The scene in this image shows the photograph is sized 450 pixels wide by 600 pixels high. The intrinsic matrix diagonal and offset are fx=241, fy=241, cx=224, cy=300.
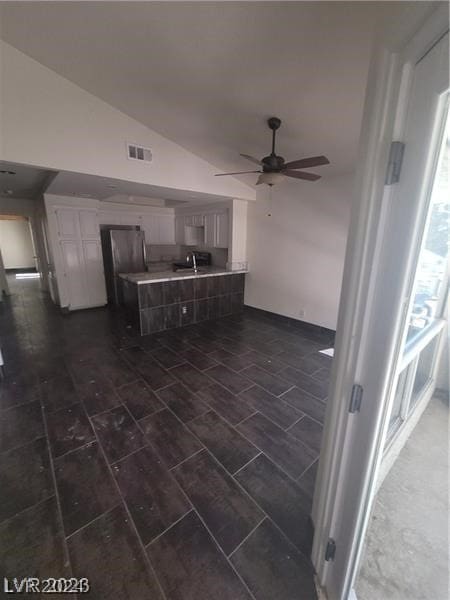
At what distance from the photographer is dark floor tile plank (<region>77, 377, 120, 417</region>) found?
92.0 inches

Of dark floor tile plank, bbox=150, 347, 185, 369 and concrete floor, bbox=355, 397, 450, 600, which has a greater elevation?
dark floor tile plank, bbox=150, 347, 185, 369

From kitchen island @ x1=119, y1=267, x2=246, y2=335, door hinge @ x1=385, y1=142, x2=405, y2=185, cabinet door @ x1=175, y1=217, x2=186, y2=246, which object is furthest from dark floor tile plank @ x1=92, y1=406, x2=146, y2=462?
cabinet door @ x1=175, y1=217, x2=186, y2=246

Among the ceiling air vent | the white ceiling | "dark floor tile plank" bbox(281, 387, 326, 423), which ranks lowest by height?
"dark floor tile plank" bbox(281, 387, 326, 423)

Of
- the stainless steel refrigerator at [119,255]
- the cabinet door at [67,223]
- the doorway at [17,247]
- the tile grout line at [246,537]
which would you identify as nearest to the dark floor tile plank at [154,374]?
the tile grout line at [246,537]

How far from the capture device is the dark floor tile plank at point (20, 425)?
6.41 ft

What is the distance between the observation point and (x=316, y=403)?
2436mm

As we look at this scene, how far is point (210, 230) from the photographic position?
546cm

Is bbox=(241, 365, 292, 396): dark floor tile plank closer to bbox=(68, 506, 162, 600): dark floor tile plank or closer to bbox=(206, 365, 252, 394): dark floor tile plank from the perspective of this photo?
bbox=(206, 365, 252, 394): dark floor tile plank

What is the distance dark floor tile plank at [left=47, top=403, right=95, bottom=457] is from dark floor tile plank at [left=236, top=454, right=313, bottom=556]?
131cm

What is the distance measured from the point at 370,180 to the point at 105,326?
4556mm

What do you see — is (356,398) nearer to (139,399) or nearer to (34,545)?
(34,545)

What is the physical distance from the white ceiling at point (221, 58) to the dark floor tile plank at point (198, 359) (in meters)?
2.86

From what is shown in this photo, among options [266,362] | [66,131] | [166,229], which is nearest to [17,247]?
[166,229]

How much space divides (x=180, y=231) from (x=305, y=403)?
17.6ft
